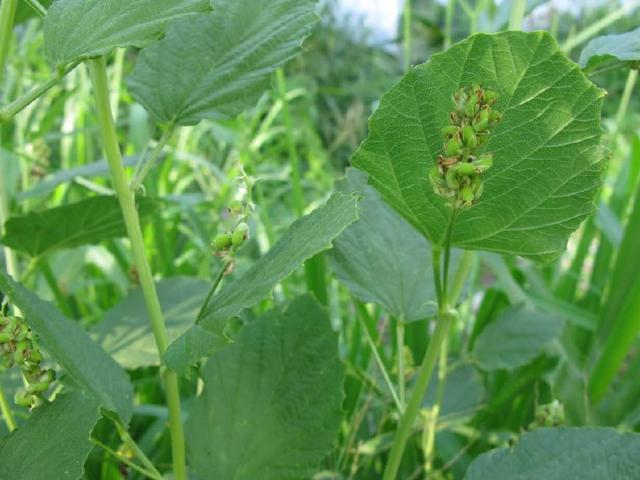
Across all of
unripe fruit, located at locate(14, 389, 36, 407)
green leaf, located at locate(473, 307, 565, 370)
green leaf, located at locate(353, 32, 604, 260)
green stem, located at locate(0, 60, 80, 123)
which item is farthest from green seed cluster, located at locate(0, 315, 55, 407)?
green leaf, located at locate(473, 307, 565, 370)

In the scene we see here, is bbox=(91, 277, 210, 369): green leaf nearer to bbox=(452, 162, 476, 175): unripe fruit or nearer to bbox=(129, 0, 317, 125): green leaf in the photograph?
bbox=(129, 0, 317, 125): green leaf

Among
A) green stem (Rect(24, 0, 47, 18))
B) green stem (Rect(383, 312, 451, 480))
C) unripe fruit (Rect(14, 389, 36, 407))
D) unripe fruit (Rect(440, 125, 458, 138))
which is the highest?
green stem (Rect(24, 0, 47, 18))

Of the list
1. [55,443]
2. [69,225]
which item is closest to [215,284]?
Answer: [55,443]

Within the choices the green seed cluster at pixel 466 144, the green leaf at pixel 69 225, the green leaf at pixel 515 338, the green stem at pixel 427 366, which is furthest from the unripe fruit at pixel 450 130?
the green leaf at pixel 515 338

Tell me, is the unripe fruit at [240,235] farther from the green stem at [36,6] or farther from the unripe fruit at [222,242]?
the green stem at [36,6]

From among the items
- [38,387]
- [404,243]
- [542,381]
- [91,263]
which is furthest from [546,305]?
[91,263]

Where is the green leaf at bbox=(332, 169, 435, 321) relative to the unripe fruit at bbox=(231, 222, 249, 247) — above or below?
below

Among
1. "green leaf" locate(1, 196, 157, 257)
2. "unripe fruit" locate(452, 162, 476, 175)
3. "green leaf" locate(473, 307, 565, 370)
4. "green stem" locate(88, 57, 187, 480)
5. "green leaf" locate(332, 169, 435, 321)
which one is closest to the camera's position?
"unripe fruit" locate(452, 162, 476, 175)
